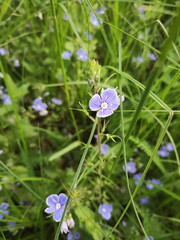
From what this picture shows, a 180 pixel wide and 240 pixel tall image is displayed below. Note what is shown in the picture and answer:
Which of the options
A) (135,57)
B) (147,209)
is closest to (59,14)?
(135,57)

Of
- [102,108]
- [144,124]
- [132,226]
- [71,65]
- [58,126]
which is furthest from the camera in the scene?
[71,65]

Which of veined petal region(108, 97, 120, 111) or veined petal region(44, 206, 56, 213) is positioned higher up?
veined petal region(108, 97, 120, 111)

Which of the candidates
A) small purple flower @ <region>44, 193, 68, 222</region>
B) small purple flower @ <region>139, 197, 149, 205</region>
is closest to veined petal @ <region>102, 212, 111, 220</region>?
small purple flower @ <region>139, 197, 149, 205</region>

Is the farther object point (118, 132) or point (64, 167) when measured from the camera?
point (64, 167)

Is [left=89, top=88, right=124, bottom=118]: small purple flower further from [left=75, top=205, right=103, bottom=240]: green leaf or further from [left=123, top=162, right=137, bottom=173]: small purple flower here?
[left=123, top=162, right=137, bottom=173]: small purple flower

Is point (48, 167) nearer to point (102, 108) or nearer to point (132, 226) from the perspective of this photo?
point (132, 226)

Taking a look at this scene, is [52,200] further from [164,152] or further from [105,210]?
[164,152]
